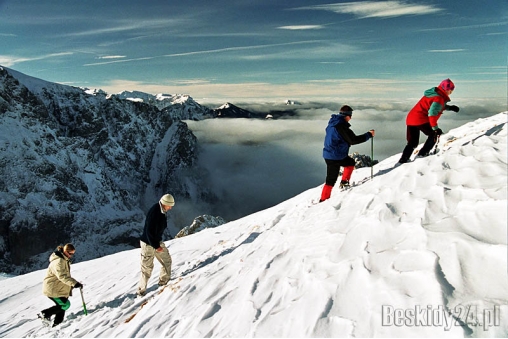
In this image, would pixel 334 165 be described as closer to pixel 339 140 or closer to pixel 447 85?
pixel 339 140

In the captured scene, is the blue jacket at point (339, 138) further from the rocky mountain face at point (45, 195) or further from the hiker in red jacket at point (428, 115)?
the rocky mountain face at point (45, 195)

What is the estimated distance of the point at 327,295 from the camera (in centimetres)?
523

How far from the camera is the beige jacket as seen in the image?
337 inches

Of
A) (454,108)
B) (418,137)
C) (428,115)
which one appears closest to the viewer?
(428,115)

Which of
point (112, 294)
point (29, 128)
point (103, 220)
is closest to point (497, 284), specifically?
point (112, 294)

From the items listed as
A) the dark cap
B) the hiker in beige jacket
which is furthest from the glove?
the hiker in beige jacket

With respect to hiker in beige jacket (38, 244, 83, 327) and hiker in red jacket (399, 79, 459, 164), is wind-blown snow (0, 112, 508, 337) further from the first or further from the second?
hiker in red jacket (399, 79, 459, 164)

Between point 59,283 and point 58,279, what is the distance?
0.34 feet


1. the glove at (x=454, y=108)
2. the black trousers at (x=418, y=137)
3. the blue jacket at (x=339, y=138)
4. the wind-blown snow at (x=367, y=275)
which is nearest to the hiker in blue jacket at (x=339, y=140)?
the blue jacket at (x=339, y=138)

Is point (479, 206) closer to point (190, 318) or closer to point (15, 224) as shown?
point (190, 318)

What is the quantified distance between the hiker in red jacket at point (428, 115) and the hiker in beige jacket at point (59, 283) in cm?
940

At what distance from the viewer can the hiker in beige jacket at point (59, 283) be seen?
28.1 ft

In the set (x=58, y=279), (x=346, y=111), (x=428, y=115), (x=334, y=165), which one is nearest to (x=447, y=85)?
(x=428, y=115)

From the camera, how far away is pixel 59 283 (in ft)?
28.7
